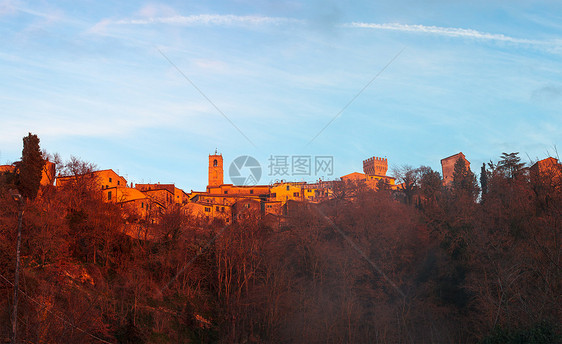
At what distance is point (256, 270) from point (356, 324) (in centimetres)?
901

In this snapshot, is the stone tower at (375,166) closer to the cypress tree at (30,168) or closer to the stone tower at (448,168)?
the stone tower at (448,168)

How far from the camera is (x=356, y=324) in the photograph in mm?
38406

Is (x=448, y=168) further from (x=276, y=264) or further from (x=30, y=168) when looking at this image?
(x=30, y=168)

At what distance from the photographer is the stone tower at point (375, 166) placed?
129375 mm

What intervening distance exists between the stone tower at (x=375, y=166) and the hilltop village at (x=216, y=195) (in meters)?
33.3

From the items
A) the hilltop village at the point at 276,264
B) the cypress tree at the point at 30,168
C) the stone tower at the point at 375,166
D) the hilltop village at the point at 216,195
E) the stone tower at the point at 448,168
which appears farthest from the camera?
the stone tower at the point at 375,166

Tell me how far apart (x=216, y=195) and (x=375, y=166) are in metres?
64.8

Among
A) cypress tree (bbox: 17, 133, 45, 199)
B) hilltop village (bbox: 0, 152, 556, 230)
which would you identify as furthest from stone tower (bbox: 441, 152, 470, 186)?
cypress tree (bbox: 17, 133, 45, 199)

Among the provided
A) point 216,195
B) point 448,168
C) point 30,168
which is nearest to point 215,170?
point 216,195

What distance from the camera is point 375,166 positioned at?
426 ft

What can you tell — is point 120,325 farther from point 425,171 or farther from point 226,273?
point 425,171

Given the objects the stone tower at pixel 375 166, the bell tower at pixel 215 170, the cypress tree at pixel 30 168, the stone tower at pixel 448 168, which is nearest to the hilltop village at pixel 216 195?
the stone tower at pixel 448 168

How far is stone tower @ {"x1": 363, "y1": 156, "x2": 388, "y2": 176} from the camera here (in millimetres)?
129375

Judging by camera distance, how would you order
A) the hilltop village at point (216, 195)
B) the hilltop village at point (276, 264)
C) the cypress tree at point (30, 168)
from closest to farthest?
the hilltop village at point (276, 264), the cypress tree at point (30, 168), the hilltop village at point (216, 195)
